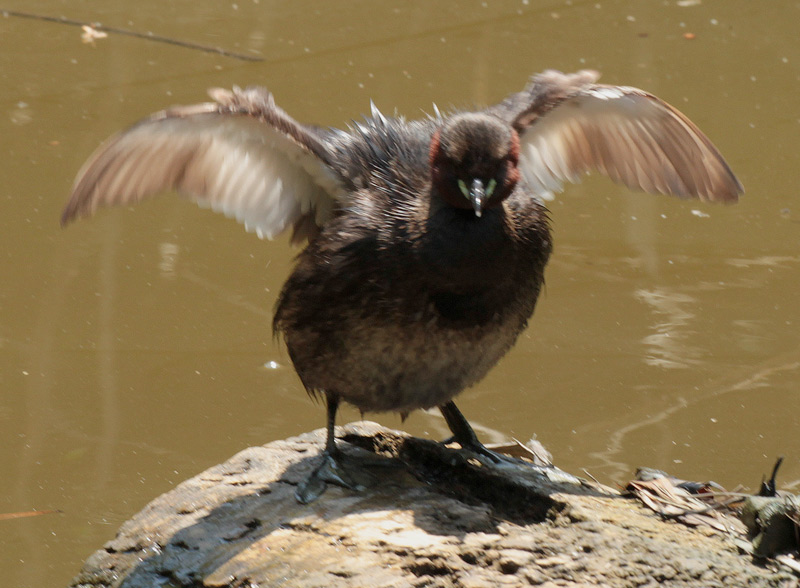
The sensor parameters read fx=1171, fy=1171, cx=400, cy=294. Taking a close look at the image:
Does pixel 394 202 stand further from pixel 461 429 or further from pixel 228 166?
pixel 461 429

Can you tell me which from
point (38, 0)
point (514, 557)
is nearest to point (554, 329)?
point (514, 557)

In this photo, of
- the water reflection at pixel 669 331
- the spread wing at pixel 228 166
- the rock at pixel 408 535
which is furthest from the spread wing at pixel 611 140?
the water reflection at pixel 669 331

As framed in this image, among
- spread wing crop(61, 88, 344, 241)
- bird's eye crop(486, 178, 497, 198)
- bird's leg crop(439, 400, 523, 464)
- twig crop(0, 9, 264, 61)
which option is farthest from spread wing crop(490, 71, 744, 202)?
twig crop(0, 9, 264, 61)

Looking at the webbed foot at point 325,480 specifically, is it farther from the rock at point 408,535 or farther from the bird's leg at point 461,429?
the bird's leg at point 461,429

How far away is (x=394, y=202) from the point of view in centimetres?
368

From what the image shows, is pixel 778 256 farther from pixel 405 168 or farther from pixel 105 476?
pixel 105 476

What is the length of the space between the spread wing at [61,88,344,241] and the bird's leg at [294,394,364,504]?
0.68 m

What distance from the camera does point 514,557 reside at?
128 inches

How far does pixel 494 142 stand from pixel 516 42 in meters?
5.56

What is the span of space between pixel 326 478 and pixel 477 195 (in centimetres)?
106

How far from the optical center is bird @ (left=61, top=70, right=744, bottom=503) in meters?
3.52

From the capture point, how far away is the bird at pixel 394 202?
138 inches

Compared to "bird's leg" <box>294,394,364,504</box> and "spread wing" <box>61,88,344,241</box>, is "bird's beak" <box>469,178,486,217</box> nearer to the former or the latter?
"spread wing" <box>61,88,344,241</box>

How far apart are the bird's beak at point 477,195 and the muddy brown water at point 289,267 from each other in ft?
5.88
